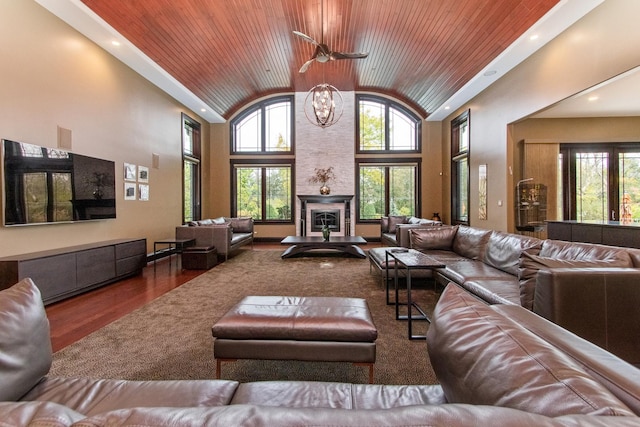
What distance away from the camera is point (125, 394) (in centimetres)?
106

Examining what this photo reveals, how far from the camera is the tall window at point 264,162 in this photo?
30.5 feet

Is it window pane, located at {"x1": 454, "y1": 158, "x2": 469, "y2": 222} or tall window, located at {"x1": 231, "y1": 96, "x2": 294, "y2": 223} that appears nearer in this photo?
window pane, located at {"x1": 454, "y1": 158, "x2": 469, "y2": 222}

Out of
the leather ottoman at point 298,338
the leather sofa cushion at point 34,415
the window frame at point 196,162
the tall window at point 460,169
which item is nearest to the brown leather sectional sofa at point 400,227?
Answer: the tall window at point 460,169

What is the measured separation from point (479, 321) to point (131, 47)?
6.01 metres

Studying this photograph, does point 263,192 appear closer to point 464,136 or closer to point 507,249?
point 464,136

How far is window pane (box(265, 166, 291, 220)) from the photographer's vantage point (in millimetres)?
9391

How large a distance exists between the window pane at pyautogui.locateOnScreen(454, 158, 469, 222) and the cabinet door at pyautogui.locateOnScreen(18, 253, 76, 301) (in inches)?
303

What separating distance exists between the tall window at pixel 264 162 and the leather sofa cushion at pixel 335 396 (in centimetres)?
829

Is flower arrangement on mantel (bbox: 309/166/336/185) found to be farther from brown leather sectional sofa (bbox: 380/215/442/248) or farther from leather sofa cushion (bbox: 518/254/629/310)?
leather sofa cushion (bbox: 518/254/629/310)

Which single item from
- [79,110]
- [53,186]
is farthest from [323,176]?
[53,186]

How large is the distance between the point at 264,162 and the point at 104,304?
6.44 metres

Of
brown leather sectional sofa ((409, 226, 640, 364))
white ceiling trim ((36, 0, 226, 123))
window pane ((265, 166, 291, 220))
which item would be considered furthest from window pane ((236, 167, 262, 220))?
brown leather sectional sofa ((409, 226, 640, 364))

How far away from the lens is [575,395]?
586 mm

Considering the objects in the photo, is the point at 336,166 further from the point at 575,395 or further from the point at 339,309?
the point at 575,395
